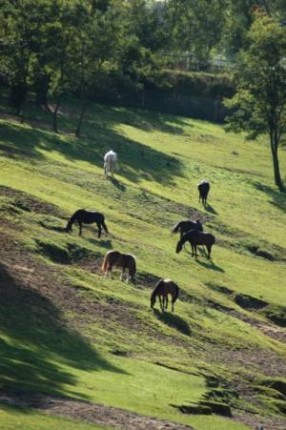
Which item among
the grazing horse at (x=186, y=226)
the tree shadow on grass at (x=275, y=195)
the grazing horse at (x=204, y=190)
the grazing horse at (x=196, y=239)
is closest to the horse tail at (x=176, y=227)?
the grazing horse at (x=186, y=226)

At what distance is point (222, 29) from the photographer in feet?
429

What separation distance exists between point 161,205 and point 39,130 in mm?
14590

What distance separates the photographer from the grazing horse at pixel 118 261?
4309cm

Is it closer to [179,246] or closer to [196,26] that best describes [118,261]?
[179,246]

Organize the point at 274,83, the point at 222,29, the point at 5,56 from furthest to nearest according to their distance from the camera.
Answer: the point at 222,29, the point at 274,83, the point at 5,56

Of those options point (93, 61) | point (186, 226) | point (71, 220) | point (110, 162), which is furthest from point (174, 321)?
point (93, 61)

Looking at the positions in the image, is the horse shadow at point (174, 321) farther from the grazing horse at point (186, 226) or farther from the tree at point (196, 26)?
the tree at point (196, 26)

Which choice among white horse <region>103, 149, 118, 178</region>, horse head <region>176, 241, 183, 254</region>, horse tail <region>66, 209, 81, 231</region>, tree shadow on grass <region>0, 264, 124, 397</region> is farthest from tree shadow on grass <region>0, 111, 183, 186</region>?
tree shadow on grass <region>0, 264, 124, 397</region>

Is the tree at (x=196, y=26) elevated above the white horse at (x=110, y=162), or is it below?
above

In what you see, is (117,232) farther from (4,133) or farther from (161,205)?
(4,133)

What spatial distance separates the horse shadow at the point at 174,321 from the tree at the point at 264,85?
135ft

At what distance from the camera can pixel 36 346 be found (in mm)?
32344

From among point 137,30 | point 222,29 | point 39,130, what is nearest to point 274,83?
point 39,130

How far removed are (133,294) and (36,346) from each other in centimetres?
1026
